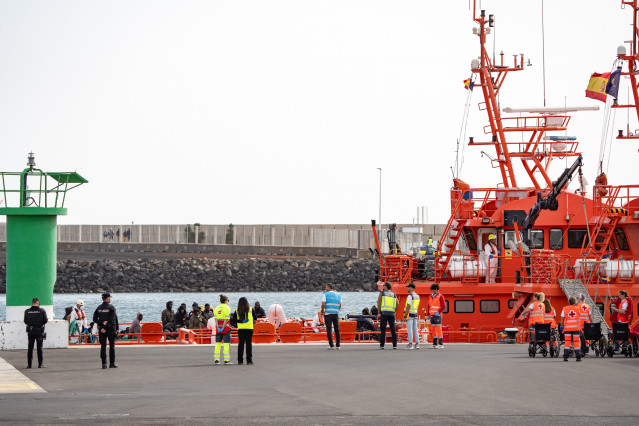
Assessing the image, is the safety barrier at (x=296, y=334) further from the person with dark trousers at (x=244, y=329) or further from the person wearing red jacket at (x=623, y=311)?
the person with dark trousers at (x=244, y=329)

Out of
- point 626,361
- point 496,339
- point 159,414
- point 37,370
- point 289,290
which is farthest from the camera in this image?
point 289,290

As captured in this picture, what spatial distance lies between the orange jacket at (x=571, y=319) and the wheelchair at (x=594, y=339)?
3.09 ft

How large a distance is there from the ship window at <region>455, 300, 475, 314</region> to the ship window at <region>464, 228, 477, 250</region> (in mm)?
3039

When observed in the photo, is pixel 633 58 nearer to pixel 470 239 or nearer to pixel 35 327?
pixel 470 239

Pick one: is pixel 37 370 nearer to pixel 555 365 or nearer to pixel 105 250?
pixel 555 365

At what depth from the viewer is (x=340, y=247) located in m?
113

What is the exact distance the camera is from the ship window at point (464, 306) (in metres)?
31.2

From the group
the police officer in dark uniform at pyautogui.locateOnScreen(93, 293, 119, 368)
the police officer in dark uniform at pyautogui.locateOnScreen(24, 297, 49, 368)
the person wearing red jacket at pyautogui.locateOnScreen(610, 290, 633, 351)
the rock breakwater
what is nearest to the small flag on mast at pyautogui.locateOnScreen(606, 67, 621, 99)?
the person wearing red jacket at pyautogui.locateOnScreen(610, 290, 633, 351)

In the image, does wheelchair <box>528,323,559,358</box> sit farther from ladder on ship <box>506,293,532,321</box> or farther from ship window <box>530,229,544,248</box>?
ship window <box>530,229,544,248</box>

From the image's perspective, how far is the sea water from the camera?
75.2 m

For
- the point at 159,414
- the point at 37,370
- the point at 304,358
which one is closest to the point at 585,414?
the point at 159,414

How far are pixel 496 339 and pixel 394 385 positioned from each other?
44.7 ft

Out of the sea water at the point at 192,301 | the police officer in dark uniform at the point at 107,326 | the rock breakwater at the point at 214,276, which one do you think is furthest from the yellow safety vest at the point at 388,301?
the rock breakwater at the point at 214,276

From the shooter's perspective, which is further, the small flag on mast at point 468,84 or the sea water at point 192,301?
the sea water at point 192,301
